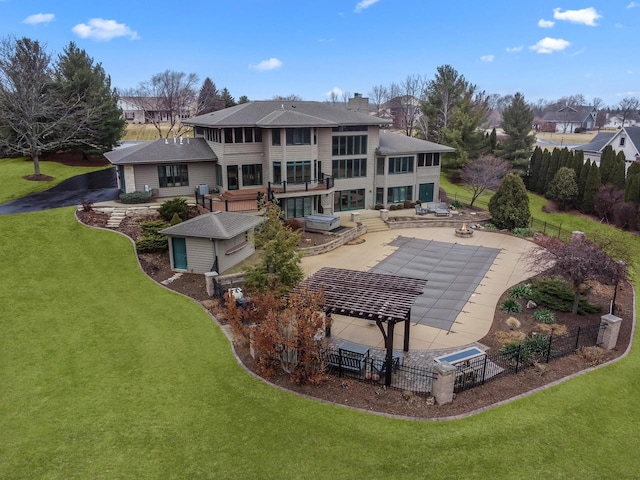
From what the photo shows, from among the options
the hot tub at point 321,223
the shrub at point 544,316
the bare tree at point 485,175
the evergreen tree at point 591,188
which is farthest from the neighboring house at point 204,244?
the evergreen tree at point 591,188

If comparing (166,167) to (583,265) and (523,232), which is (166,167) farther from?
(583,265)

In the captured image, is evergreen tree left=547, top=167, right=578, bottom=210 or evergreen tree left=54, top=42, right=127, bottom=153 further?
evergreen tree left=54, top=42, right=127, bottom=153

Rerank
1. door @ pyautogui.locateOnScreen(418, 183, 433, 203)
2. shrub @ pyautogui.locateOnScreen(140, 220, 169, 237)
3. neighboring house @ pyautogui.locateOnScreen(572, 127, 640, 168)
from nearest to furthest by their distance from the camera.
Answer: shrub @ pyautogui.locateOnScreen(140, 220, 169, 237) → door @ pyautogui.locateOnScreen(418, 183, 433, 203) → neighboring house @ pyautogui.locateOnScreen(572, 127, 640, 168)

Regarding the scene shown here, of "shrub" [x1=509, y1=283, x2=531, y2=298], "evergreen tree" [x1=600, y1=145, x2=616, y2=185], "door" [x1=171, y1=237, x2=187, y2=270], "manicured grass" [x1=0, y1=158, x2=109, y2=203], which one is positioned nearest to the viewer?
"shrub" [x1=509, y1=283, x2=531, y2=298]

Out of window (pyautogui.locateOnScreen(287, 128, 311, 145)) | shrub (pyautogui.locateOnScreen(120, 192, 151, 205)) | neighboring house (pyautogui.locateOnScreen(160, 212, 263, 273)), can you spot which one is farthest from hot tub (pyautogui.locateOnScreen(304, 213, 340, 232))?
shrub (pyautogui.locateOnScreen(120, 192, 151, 205))

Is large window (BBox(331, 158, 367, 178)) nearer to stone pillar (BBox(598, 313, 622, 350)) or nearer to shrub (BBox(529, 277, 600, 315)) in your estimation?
shrub (BBox(529, 277, 600, 315))

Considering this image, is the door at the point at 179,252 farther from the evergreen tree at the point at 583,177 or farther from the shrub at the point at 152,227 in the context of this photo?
the evergreen tree at the point at 583,177

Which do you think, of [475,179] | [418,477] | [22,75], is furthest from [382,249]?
[22,75]
